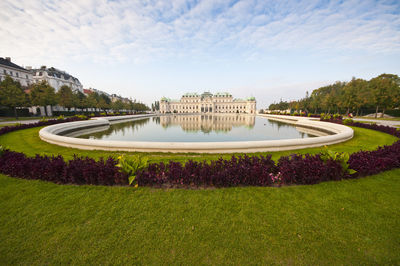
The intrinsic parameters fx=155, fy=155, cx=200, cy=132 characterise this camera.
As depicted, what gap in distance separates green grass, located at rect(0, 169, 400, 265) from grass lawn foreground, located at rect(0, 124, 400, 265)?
18mm

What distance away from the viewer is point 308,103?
191 ft

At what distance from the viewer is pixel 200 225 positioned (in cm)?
327

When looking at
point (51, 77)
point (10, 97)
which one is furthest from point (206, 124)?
point (51, 77)

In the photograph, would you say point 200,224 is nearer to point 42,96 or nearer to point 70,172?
point 70,172

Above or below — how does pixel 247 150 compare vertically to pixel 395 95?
below

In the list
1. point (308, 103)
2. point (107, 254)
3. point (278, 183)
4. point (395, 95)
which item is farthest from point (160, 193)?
point (308, 103)

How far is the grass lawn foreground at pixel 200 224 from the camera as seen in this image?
8.57 ft

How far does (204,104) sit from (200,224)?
337 feet

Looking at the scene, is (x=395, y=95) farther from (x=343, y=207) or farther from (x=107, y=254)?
(x=107, y=254)

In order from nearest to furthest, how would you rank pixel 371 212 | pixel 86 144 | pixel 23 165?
pixel 371 212 < pixel 23 165 < pixel 86 144

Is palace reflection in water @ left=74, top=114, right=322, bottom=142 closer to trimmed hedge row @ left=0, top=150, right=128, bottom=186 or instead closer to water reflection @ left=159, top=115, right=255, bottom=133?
water reflection @ left=159, top=115, right=255, bottom=133

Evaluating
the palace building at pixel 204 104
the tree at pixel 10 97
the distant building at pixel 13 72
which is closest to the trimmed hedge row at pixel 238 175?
the tree at pixel 10 97

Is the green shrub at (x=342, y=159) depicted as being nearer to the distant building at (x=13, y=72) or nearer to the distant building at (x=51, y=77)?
the distant building at (x=13, y=72)

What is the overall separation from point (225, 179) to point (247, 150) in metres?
4.05
